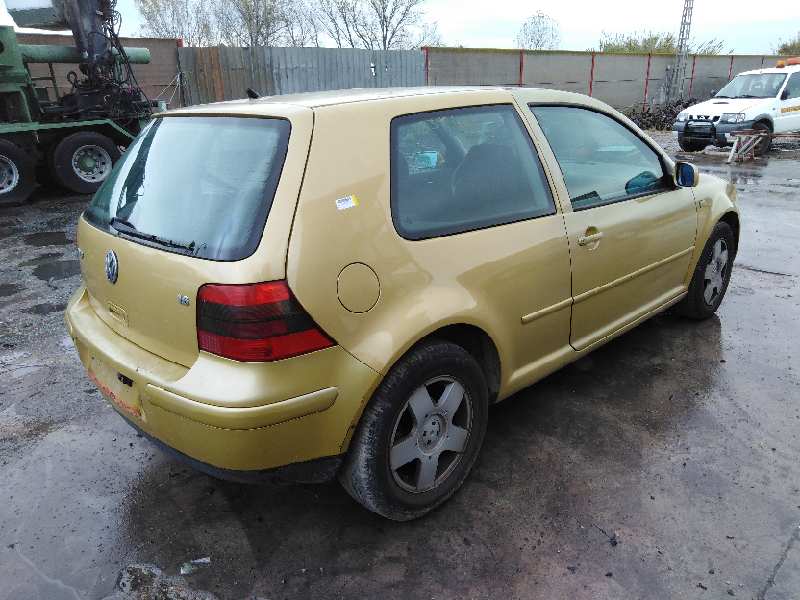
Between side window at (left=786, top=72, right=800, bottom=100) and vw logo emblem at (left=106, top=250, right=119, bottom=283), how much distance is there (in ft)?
49.7

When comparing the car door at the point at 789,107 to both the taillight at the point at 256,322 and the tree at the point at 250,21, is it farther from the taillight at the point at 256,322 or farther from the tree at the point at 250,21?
the tree at the point at 250,21

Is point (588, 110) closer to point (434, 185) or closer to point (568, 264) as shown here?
point (568, 264)

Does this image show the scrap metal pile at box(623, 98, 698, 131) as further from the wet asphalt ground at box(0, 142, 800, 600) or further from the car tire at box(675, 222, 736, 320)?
the wet asphalt ground at box(0, 142, 800, 600)

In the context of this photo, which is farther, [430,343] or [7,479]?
[7,479]

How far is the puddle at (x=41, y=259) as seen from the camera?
19.5 feet

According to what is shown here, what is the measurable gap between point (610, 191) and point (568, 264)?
0.63 meters

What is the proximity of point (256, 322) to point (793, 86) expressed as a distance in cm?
1541

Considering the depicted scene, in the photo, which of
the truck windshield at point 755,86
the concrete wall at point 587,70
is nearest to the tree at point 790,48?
the concrete wall at point 587,70

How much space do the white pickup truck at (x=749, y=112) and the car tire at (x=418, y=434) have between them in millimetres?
12626

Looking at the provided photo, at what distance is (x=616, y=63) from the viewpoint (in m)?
21.5

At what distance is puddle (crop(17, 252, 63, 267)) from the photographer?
5.93 meters

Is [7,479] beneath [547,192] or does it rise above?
beneath

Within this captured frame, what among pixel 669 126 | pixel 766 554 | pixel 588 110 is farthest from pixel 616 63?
pixel 766 554

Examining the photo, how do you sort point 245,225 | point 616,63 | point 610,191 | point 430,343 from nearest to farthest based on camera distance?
point 245,225 → point 430,343 → point 610,191 → point 616,63
